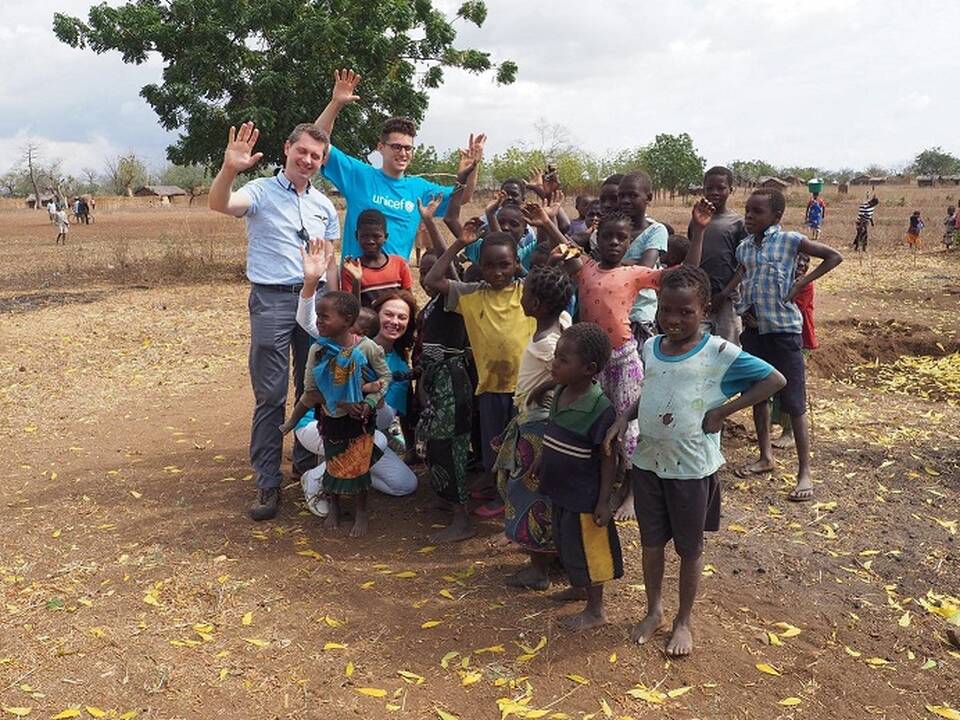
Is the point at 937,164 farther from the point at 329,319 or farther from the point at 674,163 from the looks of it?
the point at 329,319

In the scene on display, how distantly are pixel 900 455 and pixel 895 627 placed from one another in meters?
2.28

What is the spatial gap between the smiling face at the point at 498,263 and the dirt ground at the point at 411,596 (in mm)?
1374

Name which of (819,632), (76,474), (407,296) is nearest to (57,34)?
(76,474)

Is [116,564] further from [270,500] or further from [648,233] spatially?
[648,233]

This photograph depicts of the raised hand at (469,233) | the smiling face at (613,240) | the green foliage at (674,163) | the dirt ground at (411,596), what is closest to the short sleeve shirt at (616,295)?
the smiling face at (613,240)

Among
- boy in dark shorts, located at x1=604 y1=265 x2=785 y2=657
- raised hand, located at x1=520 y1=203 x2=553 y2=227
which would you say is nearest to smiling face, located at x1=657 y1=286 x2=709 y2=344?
boy in dark shorts, located at x1=604 y1=265 x2=785 y2=657

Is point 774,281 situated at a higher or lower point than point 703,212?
lower

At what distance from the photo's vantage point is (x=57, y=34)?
13.8 m

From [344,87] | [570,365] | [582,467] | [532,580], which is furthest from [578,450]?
[344,87]

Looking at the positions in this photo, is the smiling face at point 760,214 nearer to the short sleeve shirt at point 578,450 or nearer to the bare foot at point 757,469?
the bare foot at point 757,469

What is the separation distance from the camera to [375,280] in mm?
4352

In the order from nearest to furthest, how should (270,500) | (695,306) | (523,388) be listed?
(695,306) < (523,388) < (270,500)

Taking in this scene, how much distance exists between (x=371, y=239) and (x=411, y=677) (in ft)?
7.76

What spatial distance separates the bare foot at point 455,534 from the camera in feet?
13.3
